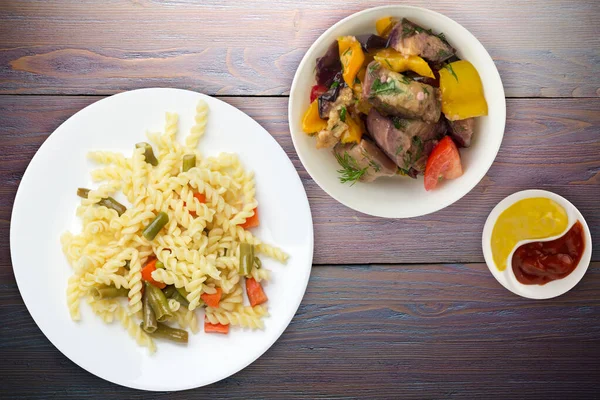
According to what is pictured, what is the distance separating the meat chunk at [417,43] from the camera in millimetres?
2258

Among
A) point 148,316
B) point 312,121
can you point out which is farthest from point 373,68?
point 148,316

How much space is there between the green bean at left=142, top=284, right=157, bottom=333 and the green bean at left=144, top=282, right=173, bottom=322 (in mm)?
13

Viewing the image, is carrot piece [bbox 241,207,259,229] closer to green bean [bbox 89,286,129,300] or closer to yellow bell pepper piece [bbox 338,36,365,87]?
green bean [bbox 89,286,129,300]

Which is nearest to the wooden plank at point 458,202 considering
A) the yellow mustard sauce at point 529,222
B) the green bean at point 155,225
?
the yellow mustard sauce at point 529,222

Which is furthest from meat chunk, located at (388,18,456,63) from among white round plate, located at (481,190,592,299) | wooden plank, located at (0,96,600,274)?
white round plate, located at (481,190,592,299)

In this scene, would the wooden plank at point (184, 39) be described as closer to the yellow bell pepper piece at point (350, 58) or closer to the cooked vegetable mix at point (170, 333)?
the yellow bell pepper piece at point (350, 58)

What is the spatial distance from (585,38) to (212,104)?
1.80 m

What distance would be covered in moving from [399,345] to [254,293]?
84 cm

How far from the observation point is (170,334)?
2.63 m

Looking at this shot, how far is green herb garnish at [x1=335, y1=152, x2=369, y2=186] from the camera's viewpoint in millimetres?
2430

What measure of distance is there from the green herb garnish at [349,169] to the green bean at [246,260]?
51 centimetres

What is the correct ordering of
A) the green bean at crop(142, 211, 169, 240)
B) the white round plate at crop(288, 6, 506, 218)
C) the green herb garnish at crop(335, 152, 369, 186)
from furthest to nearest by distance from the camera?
the green bean at crop(142, 211, 169, 240) < the green herb garnish at crop(335, 152, 369, 186) < the white round plate at crop(288, 6, 506, 218)

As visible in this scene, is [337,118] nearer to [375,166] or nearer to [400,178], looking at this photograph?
[375,166]

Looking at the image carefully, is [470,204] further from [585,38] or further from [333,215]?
[585,38]
